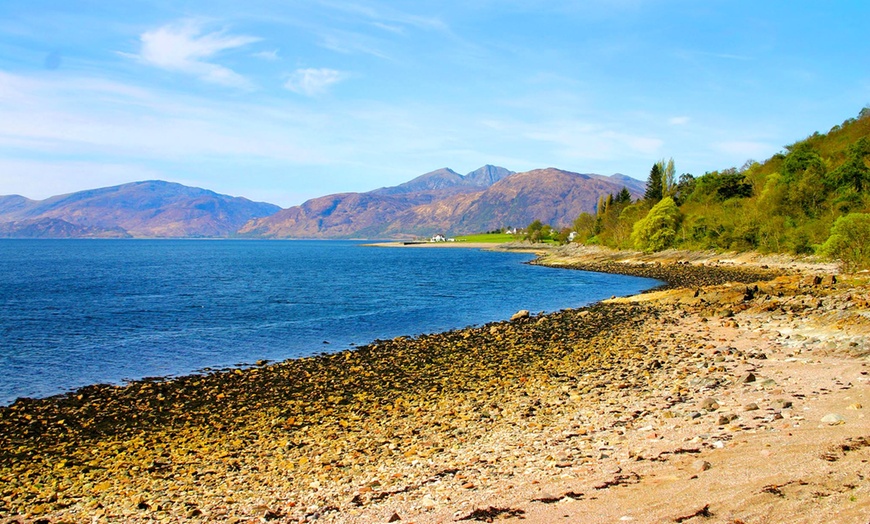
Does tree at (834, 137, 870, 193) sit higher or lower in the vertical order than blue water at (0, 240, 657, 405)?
higher

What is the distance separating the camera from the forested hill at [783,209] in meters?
72.1

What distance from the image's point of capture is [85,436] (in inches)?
687

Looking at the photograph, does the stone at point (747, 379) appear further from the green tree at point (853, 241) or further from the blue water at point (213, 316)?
the green tree at point (853, 241)

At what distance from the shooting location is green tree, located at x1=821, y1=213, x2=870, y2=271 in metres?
46.6

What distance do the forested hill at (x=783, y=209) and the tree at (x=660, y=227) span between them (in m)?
0.17

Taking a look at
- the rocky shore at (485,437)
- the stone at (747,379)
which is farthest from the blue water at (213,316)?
the stone at (747,379)

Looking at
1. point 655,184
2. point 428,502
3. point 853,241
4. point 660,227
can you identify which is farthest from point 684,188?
point 428,502

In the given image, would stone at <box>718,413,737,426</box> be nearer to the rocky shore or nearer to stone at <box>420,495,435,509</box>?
the rocky shore

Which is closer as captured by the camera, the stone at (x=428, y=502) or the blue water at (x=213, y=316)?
the stone at (x=428, y=502)

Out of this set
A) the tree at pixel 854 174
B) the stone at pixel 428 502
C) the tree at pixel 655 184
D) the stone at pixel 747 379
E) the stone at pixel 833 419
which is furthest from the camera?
the tree at pixel 655 184

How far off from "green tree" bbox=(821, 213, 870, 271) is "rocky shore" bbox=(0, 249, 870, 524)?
24.8 m

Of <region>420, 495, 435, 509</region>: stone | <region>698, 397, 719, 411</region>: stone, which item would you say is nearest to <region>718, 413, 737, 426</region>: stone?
<region>698, 397, 719, 411</region>: stone

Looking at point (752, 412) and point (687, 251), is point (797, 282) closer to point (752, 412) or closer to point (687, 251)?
point (752, 412)

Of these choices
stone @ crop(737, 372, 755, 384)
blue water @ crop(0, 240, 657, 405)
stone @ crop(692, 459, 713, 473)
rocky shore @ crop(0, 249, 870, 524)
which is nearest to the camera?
rocky shore @ crop(0, 249, 870, 524)
